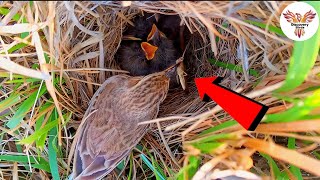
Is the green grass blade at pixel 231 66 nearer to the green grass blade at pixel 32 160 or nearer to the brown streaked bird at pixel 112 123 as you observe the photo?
the brown streaked bird at pixel 112 123

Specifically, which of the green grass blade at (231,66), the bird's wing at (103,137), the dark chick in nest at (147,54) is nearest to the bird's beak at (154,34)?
the dark chick in nest at (147,54)

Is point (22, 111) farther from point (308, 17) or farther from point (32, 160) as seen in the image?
point (308, 17)

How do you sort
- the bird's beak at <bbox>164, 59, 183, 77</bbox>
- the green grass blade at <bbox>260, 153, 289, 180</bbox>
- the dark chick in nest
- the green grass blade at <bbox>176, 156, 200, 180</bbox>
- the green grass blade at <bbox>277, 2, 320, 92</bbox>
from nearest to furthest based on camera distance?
the green grass blade at <bbox>277, 2, 320, 92</bbox> < the green grass blade at <bbox>176, 156, 200, 180</bbox> < the green grass blade at <bbox>260, 153, 289, 180</bbox> < the bird's beak at <bbox>164, 59, 183, 77</bbox> < the dark chick in nest

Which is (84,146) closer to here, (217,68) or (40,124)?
(40,124)

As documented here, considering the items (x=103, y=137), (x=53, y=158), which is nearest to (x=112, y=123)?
(x=103, y=137)

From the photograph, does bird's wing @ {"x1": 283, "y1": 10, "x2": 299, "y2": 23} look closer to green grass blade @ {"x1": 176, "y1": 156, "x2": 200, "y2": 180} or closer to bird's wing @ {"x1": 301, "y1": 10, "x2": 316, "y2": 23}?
bird's wing @ {"x1": 301, "y1": 10, "x2": 316, "y2": 23}

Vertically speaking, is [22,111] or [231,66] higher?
[231,66]

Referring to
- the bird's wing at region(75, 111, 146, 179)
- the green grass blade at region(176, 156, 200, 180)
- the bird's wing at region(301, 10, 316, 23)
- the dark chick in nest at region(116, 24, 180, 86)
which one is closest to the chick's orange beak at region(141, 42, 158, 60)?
the dark chick in nest at region(116, 24, 180, 86)
